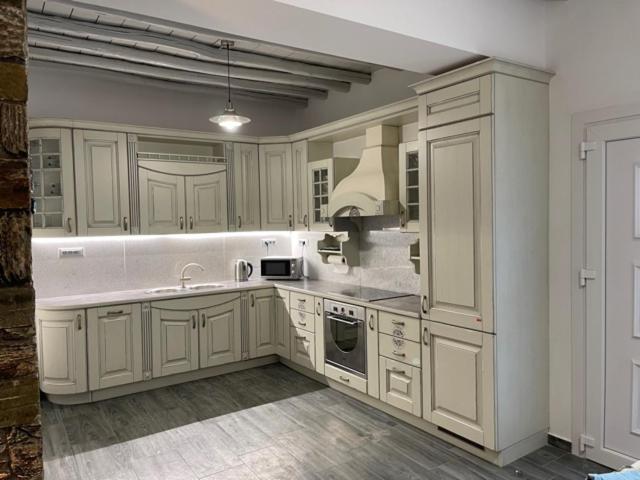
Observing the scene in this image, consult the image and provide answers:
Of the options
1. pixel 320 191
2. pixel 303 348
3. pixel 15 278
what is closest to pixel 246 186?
pixel 320 191

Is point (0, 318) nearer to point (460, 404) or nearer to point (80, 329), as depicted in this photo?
point (460, 404)

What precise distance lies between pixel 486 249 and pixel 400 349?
1076 millimetres

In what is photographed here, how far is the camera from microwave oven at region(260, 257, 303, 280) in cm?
525

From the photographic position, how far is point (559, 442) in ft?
10.2

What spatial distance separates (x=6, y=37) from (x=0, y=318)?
0.33 m

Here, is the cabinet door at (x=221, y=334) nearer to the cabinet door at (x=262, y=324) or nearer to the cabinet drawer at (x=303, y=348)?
the cabinet door at (x=262, y=324)

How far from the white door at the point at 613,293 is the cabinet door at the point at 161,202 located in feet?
12.0

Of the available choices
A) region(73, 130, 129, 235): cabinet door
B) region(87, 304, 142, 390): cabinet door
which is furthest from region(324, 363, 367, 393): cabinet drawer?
region(73, 130, 129, 235): cabinet door

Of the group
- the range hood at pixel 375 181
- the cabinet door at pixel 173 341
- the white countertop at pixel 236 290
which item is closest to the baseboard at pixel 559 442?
the white countertop at pixel 236 290

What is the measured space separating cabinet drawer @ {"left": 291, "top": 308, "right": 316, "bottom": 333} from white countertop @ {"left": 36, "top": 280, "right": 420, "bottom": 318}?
23 cm

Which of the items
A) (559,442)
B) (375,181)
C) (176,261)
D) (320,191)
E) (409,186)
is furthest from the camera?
(176,261)

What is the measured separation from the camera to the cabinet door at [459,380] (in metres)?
2.88

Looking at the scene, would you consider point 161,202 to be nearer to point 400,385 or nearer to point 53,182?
point 53,182

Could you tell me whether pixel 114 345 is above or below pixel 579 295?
below
